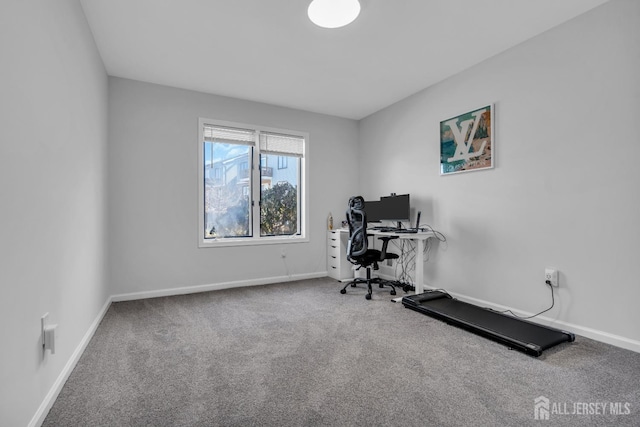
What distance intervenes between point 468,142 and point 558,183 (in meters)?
1.04

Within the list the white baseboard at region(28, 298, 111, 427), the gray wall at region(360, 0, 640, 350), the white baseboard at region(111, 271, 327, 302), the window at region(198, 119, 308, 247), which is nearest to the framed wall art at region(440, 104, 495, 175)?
the gray wall at region(360, 0, 640, 350)

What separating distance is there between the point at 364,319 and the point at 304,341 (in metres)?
0.77

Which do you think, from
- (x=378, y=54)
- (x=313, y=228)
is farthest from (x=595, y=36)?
(x=313, y=228)

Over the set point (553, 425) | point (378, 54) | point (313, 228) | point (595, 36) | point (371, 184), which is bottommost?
point (553, 425)

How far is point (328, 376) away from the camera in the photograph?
1.97 metres

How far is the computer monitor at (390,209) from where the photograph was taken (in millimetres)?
4152

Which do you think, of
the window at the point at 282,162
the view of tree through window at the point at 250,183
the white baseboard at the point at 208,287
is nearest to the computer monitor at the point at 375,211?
the view of tree through window at the point at 250,183

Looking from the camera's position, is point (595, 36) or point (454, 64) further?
point (454, 64)

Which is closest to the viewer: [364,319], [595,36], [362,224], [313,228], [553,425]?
[553,425]

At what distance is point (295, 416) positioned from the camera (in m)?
1.58

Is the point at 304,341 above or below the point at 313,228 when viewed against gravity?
below

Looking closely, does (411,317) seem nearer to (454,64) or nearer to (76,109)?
(454,64)

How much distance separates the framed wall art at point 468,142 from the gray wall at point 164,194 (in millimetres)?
2350

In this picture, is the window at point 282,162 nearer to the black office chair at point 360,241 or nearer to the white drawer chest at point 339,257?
the white drawer chest at point 339,257
